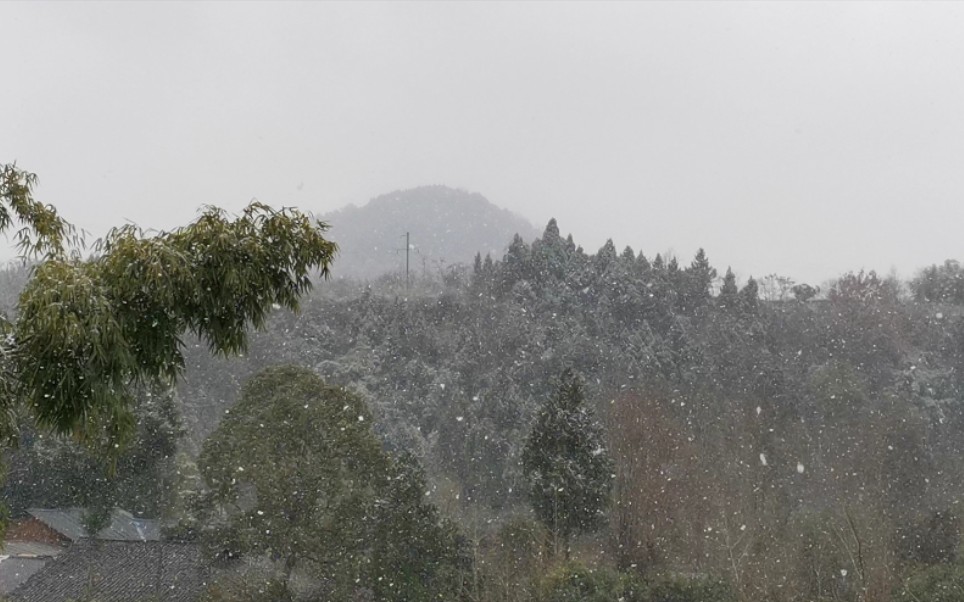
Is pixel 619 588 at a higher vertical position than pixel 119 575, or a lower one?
higher

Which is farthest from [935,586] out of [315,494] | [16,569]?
[16,569]

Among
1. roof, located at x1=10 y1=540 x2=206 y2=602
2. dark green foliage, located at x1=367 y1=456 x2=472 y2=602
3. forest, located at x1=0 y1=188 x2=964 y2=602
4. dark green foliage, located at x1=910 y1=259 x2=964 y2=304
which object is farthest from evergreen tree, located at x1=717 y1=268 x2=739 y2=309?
roof, located at x1=10 y1=540 x2=206 y2=602

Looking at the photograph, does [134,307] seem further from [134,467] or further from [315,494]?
[134,467]

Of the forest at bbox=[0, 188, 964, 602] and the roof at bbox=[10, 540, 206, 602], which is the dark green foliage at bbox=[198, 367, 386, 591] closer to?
the forest at bbox=[0, 188, 964, 602]

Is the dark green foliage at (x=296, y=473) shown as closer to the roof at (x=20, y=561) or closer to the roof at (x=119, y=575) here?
the roof at (x=119, y=575)

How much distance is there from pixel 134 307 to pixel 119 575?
16.0m

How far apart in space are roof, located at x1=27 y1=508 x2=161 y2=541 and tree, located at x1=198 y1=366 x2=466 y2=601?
4.83m

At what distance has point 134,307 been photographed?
277 cm

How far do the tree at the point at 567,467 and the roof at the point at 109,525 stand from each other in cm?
838

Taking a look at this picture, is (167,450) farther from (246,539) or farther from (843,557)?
(843,557)

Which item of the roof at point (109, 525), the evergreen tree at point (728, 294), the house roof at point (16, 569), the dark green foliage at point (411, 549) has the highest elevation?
the evergreen tree at point (728, 294)

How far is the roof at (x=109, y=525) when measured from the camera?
1950 centimetres

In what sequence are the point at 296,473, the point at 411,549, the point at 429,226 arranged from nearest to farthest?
the point at 296,473 → the point at 411,549 → the point at 429,226

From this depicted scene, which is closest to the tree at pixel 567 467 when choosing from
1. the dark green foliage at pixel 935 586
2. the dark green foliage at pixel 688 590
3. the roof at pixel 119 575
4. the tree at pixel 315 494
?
the tree at pixel 315 494
